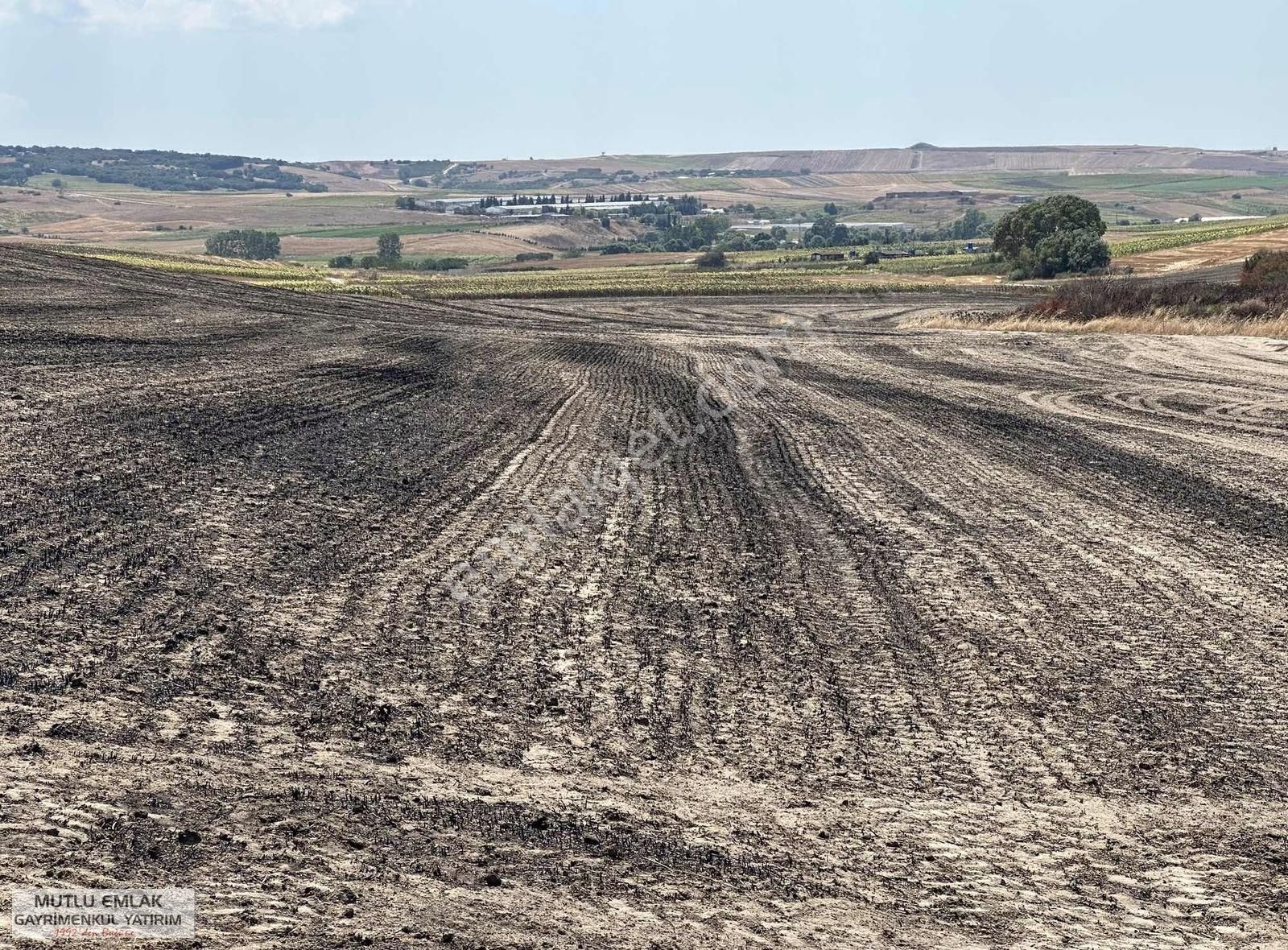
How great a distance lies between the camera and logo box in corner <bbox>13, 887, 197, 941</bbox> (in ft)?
16.0

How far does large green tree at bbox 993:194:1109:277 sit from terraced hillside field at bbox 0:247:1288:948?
7247 centimetres

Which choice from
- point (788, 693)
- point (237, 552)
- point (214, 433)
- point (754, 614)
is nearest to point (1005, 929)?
point (788, 693)

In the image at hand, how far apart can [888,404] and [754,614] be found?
14.5 metres

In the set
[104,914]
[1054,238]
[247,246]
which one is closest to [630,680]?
[104,914]

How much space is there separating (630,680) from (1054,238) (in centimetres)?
8577

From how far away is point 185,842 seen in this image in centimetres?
559

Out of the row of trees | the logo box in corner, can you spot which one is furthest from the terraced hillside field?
the row of trees

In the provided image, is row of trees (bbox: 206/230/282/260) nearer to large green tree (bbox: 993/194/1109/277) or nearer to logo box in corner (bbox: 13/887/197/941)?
large green tree (bbox: 993/194/1109/277)

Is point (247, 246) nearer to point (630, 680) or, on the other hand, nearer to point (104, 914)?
point (630, 680)

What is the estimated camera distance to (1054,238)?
86625 mm

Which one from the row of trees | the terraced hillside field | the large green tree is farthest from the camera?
the row of trees

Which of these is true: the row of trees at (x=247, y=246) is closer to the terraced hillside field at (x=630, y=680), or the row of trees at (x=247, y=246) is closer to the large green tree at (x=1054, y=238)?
the large green tree at (x=1054, y=238)

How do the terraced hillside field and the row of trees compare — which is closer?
the terraced hillside field

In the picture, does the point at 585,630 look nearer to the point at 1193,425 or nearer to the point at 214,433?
the point at 214,433
